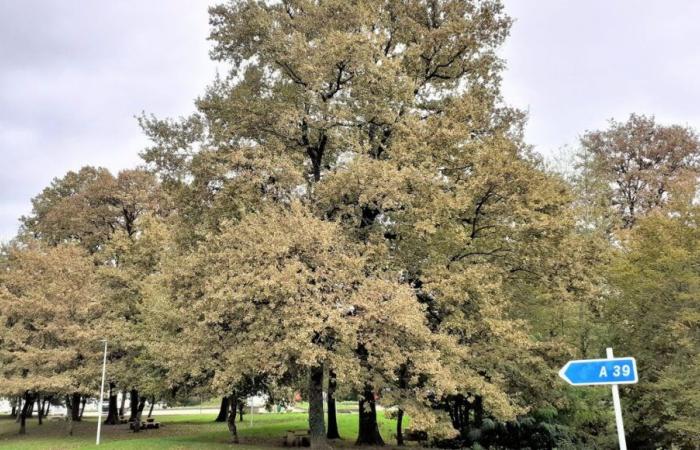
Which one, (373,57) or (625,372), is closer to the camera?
(625,372)

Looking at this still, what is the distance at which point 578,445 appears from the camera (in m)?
20.0

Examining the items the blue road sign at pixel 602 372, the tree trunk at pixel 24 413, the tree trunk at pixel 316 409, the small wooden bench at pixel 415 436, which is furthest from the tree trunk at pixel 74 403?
the blue road sign at pixel 602 372

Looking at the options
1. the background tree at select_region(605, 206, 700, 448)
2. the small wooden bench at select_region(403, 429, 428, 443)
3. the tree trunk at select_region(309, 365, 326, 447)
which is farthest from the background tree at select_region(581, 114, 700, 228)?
the tree trunk at select_region(309, 365, 326, 447)

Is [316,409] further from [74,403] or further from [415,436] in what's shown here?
[74,403]

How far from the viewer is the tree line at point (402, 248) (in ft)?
48.4

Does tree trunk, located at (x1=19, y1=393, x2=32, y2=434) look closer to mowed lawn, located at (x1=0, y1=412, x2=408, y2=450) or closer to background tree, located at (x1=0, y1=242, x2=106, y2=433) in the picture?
mowed lawn, located at (x1=0, y1=412, x2=408, y2=450)

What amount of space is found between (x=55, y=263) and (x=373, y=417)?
21.1m

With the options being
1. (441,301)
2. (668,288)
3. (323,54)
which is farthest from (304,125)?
(668,288)

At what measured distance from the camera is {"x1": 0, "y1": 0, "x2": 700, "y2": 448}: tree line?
1477cm

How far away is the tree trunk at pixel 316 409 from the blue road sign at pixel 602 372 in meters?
12.2

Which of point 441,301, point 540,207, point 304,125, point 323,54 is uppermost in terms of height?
point 323,54

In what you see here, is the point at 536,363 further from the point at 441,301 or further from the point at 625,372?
the point at 625,372

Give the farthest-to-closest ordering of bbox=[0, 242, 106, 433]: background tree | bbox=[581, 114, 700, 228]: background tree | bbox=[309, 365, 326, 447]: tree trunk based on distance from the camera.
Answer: bbox=[581, 114, 700, 228]: background tree < bbox=[0, 242, 106, 433]: background tree < bbox=[309, 365, 326, 447]: tree trunk

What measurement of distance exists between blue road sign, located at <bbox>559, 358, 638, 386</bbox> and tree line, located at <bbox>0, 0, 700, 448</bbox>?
7.98 m
